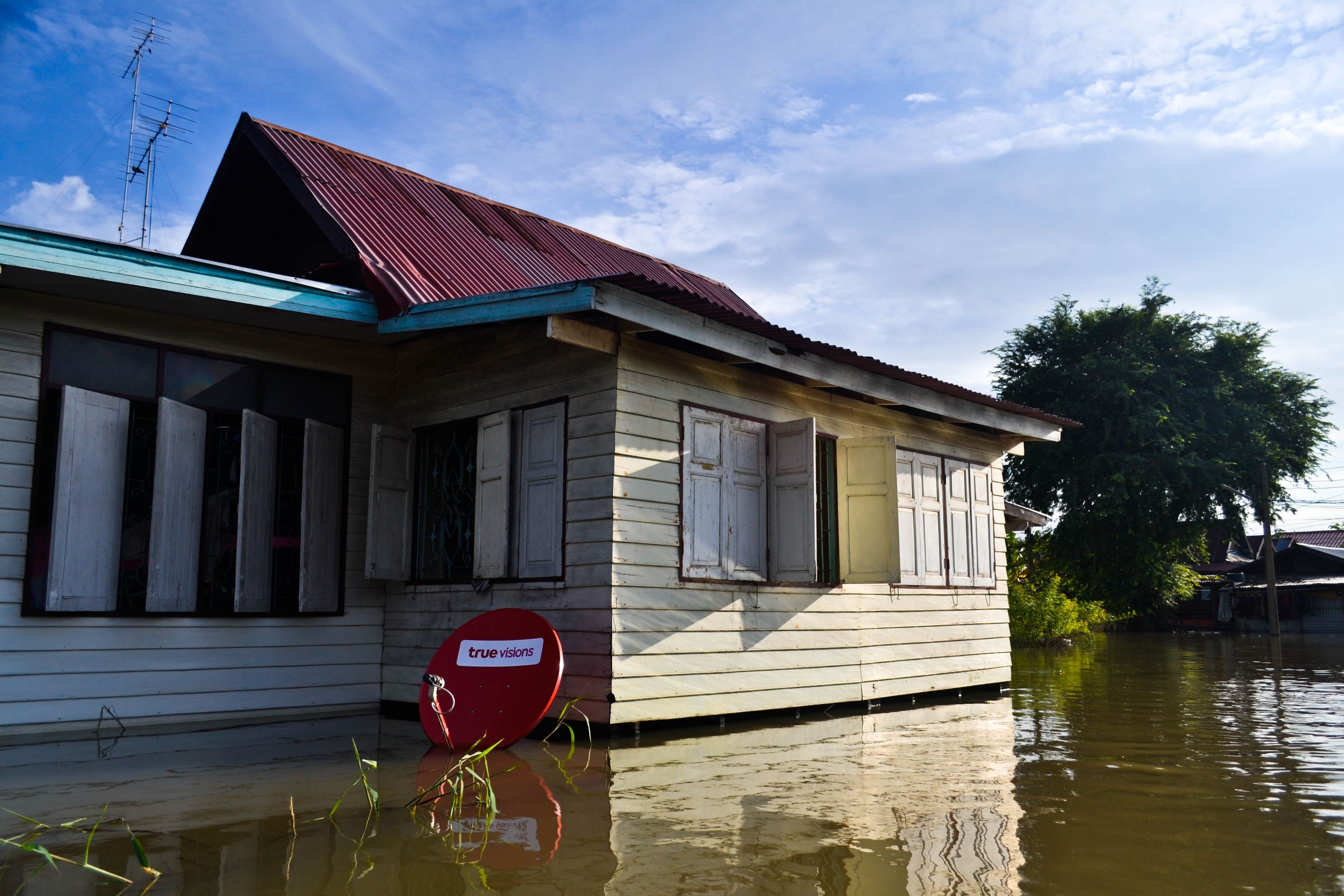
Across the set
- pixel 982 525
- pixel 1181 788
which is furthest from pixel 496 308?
pixel 982 525

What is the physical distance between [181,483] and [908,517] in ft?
20.6

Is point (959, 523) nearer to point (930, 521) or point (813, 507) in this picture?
point (930, 521)

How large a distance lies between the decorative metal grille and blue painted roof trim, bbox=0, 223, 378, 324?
4.23ft

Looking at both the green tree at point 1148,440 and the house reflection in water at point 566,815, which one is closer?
the house reflection in water at point 566,815

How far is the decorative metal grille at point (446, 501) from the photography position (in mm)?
8242

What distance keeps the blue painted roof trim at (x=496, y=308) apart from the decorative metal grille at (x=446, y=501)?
3.76 ft

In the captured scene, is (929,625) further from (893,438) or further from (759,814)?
(759,814)

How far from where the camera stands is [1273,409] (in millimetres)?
28047

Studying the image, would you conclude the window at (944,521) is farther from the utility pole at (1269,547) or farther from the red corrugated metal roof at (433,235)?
the utility pole at (1269,547)

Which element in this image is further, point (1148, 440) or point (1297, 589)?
point (1297, 589)

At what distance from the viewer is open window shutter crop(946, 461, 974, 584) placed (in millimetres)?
Answer: 10164

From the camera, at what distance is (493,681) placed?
6.40 metres

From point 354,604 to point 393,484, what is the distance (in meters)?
1.07

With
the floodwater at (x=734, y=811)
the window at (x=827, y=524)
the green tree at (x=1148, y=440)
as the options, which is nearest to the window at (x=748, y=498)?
the window at (x=827, y=524)
